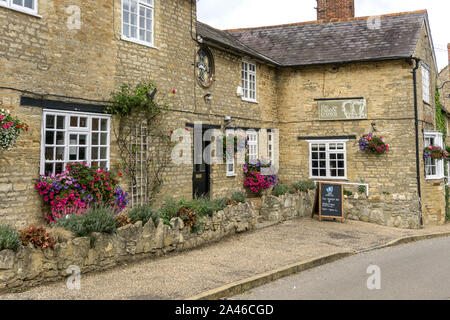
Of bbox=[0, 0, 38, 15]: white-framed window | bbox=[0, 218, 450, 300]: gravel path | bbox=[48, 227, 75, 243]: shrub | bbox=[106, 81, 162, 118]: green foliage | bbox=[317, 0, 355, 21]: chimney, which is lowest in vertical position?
bbox=[0, 218, 450, 300]: gravel path

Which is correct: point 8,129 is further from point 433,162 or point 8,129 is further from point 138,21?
point 433,162

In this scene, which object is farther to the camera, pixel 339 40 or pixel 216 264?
pixel 339 40

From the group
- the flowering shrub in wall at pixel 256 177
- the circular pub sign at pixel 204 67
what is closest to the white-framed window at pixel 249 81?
the circular pub sign at pixel 204 67

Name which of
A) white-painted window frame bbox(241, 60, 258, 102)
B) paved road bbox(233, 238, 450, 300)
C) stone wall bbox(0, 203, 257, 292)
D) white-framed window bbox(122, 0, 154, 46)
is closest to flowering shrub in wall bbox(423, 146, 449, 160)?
paved road bbox(233, 238, 450, 300)

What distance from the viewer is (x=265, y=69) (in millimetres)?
16094

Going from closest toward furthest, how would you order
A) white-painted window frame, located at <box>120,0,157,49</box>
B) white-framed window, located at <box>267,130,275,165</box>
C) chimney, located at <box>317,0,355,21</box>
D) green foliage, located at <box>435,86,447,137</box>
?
white-painted window frame, located at <box>120,0,157,49</box>
white-framed window, located at <box>267,130,275,165</box>
green foliage, located at <box>435,86,447,137</box>
chimney, located at <box>317,0,355,21</box>

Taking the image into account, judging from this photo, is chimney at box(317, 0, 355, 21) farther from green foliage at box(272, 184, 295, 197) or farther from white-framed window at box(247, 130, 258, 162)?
green foliage at box(272, 184, 295, 197)

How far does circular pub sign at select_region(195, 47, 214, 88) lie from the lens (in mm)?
12431

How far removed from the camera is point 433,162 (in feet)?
53.0

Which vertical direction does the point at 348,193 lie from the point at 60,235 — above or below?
above

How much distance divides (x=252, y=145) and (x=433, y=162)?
24.9ft

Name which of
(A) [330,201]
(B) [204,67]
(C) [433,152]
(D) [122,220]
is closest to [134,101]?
(D) [122,220]

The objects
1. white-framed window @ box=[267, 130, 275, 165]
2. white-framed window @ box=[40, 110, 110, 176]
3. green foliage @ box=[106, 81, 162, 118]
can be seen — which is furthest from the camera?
white-framed window @ box=[267, 130, 275, 165]

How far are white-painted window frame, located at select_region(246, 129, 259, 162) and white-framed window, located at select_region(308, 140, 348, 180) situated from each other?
2.55m
